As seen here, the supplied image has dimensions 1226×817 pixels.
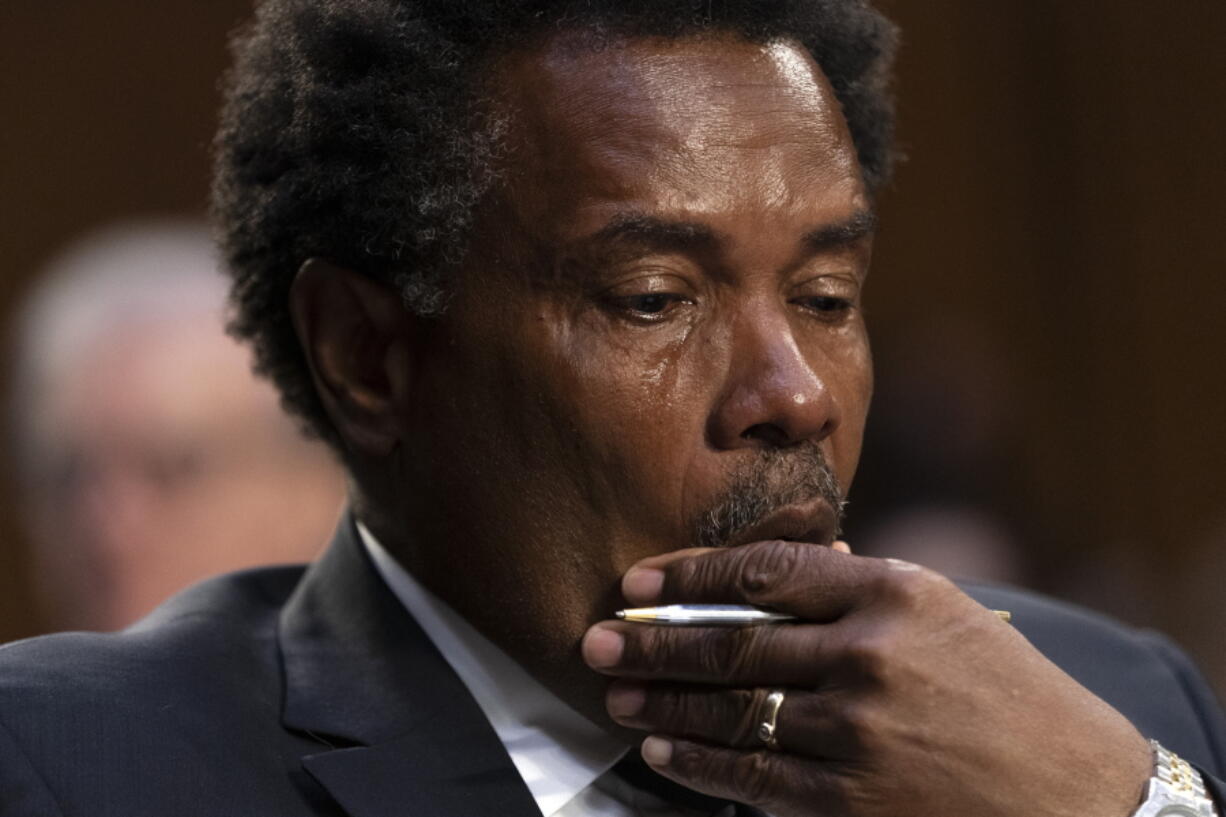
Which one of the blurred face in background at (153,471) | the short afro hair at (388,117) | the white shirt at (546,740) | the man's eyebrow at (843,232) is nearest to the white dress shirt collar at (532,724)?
the white shirt at (546,740)

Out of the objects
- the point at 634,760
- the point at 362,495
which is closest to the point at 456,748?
the point at 634,760

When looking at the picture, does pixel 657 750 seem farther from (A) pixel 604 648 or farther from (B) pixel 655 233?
(B) pixel 655 233

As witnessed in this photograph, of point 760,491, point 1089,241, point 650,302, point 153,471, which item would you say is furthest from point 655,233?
point 1089,241

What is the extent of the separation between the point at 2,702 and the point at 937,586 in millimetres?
1153

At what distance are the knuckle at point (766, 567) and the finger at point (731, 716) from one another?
0.12m

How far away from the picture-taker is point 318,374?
2.45 m

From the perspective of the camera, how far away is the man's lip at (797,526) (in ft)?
6.90

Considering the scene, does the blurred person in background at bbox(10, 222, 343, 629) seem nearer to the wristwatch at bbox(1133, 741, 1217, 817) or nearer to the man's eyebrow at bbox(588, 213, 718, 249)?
the man's eyebrow at bbox(588, 213, 718, 249)

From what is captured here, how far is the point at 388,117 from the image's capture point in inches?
90.0

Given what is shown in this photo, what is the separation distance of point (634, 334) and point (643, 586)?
0.32m

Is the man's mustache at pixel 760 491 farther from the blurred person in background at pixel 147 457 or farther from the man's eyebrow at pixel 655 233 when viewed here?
the blurred person in background at pixel 147 457

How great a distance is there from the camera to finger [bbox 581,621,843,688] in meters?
1.91

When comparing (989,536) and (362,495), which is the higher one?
(362,495)

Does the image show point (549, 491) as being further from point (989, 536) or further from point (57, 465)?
point (989, 536)
